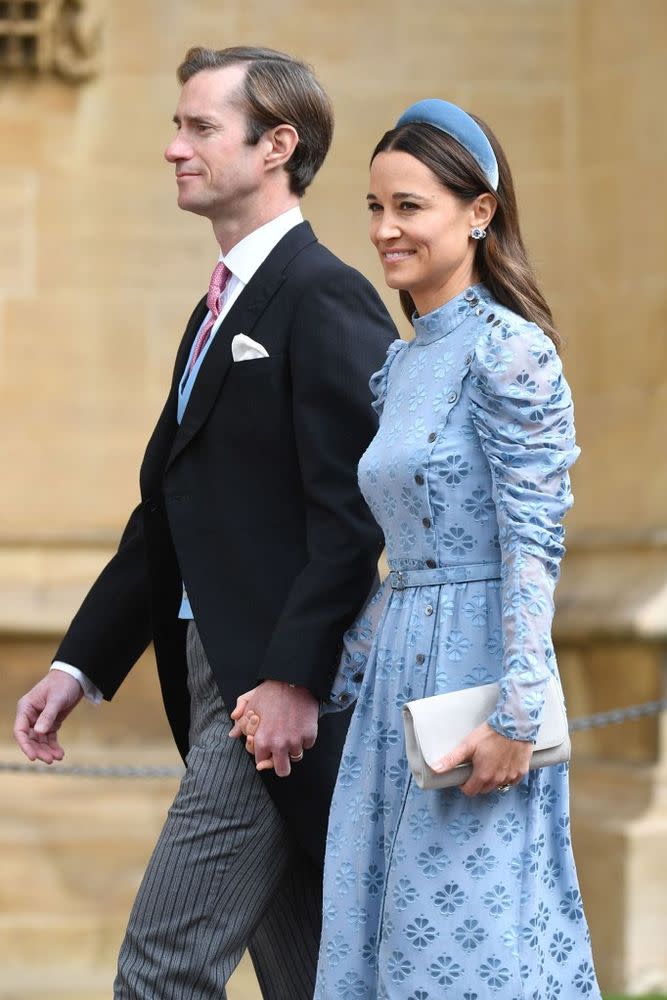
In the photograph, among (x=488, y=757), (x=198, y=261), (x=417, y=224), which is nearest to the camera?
(x=488, y=757)

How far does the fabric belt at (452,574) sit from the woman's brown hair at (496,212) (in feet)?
1.16

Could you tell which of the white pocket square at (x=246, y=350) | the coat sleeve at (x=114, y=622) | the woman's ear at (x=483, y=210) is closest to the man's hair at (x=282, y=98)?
the white pocket square at (x=246, y=350)

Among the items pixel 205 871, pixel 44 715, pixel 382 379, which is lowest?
pixel 205 871

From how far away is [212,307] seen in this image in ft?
10.0

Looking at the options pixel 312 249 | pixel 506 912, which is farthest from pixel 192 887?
pixel 312 249

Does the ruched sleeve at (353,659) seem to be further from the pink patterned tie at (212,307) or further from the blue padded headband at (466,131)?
the blue padded headband at (466,131)

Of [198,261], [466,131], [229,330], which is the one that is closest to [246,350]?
[229,330]

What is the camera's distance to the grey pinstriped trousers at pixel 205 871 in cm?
276

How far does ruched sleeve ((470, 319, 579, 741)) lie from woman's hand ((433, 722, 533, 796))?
0.06 feet

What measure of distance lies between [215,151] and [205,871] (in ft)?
3.83

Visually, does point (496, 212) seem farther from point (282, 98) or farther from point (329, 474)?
point (282, 98)

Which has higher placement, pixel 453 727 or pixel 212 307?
pixel 212 307

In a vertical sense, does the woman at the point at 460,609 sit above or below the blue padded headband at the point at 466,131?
below

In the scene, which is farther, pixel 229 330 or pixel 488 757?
pixel 229 330
